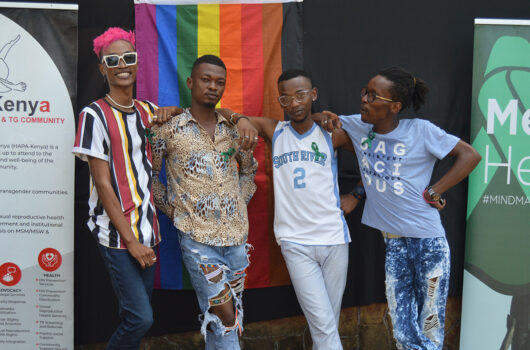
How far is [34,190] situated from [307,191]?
2036mm

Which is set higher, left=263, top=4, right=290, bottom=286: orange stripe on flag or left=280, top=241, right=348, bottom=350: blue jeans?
left=263, top=4, right=290, bottom=286: orange stripe on flag

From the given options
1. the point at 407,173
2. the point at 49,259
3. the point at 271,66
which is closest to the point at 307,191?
the point at 407,173

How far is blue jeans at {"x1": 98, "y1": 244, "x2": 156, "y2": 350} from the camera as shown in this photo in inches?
109

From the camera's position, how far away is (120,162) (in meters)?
2.78

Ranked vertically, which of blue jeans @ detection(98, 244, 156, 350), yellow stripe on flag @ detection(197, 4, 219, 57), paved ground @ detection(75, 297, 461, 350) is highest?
yellow stripe on flag @ detection(197, 4, 219, 57)

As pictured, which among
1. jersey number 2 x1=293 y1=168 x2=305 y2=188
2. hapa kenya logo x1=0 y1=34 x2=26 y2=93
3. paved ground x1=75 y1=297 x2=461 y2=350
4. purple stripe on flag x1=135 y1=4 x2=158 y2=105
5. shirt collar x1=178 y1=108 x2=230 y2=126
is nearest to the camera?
shirt collar x1=178 y1=108 x2=230 y2=126

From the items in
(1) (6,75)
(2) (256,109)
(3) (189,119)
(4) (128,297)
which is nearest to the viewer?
(4) (128,297)

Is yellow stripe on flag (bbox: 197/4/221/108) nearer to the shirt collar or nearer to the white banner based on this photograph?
the shirt collar

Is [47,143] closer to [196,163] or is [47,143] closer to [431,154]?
[196,163]

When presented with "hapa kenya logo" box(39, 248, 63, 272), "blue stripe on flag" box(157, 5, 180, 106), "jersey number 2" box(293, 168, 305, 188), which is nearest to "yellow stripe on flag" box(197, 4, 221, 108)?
"blue stripe on flag" box(157, 5, 180, 106)

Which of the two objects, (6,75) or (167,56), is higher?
(167,56)

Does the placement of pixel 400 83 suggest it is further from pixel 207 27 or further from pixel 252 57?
pixel 207 27

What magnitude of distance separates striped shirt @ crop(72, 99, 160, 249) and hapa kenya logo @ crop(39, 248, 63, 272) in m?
0.92

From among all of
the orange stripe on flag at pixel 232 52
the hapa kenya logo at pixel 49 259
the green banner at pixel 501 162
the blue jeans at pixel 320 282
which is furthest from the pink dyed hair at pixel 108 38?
the green banner at pixel 501 162
